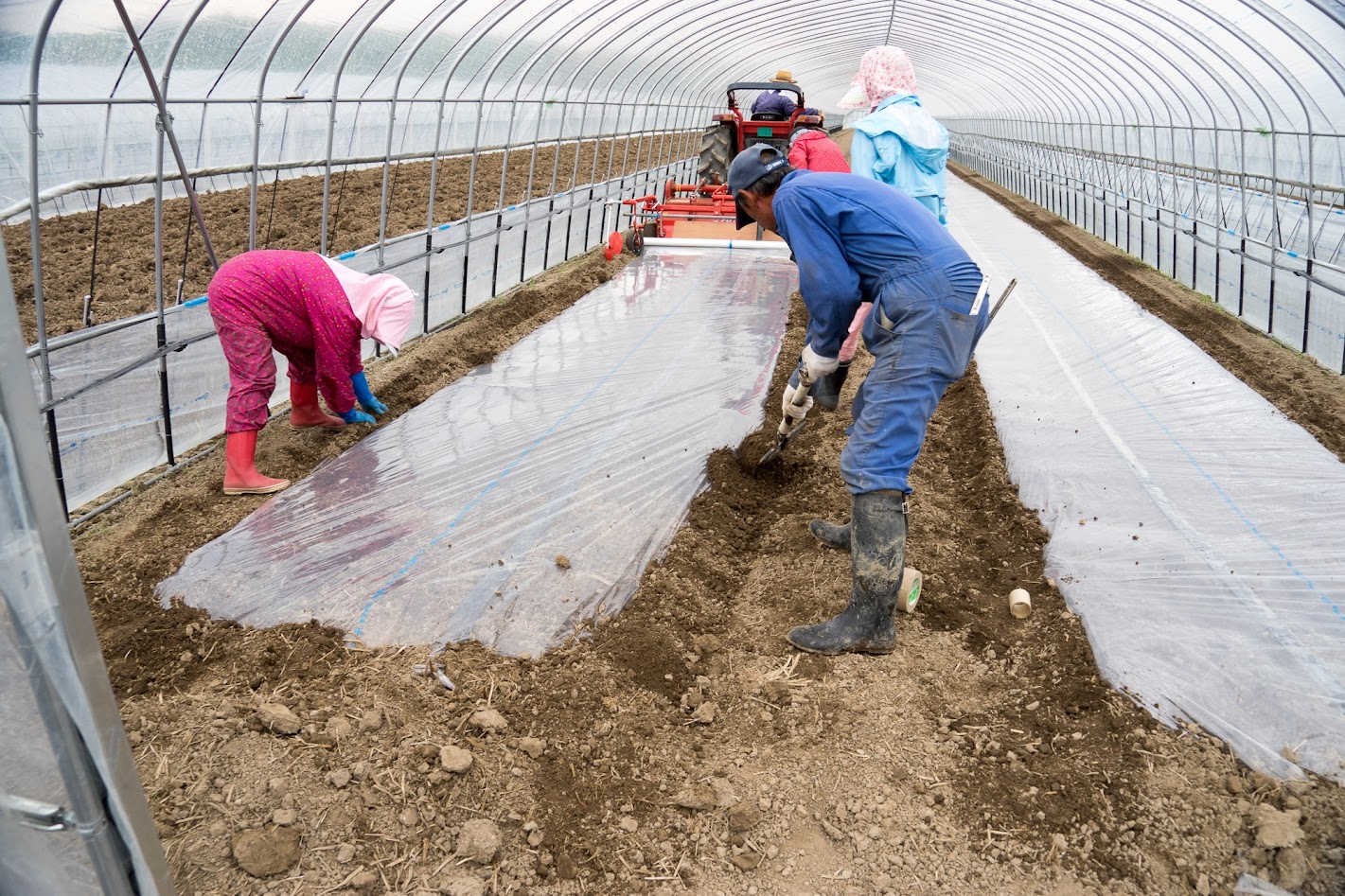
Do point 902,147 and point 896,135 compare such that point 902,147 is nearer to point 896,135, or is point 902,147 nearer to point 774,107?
point 896,135

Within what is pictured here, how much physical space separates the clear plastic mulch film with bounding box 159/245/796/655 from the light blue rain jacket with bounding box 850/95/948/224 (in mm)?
1541

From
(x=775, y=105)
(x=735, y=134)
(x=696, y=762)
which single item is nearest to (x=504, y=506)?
(x=696, y=762)

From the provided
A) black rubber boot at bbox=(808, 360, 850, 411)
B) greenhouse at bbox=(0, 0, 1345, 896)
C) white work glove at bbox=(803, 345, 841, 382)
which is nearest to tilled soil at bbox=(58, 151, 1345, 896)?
greenhouse at bbox=(0, 0, 1345, 896)

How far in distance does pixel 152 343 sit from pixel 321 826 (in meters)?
3.52

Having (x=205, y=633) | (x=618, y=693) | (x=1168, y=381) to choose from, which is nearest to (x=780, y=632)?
(x=618, y=693)

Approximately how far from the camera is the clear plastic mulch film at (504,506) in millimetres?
3283

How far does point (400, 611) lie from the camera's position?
10.6 feet

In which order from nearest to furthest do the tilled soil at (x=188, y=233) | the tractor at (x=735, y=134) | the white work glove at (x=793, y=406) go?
the white work glove at (x=793, y=406) → the tilled soil at (x=188, y=233) → the tractor at (x=735, y=134)

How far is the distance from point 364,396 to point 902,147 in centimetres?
312

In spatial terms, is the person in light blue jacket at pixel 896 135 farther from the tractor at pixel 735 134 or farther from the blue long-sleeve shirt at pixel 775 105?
the blue long-sleeve shirt at pixel 775 105

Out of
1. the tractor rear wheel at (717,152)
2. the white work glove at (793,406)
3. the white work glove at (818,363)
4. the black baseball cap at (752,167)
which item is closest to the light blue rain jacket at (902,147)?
the white work glove at (793,406)

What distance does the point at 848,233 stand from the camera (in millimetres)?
2980

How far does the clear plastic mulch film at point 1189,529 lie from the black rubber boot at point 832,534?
0.85 metres

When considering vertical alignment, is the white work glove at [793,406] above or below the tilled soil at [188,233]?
below
